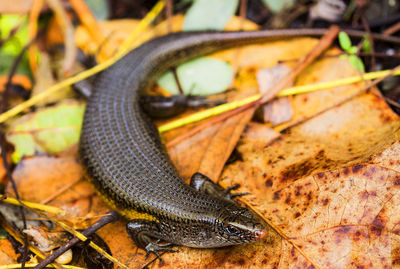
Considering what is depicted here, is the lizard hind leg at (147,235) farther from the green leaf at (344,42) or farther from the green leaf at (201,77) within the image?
the green leaf at (344,42)

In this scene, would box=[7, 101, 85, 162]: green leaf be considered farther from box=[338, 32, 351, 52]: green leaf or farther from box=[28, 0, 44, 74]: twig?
box=[338, 32, 351, 52]: green leaf

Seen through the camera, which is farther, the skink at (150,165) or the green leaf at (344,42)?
the green leaf at (344,42)

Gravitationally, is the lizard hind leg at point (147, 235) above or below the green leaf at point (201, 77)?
below

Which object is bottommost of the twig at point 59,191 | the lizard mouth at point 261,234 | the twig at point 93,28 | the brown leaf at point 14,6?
the twig at point 59,191

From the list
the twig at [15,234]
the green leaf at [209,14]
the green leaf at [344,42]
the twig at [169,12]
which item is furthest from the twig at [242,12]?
the twig at [15,234]

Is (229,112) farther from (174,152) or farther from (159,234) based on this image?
(159,234)

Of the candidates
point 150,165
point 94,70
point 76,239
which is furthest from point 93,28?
point 76,239
